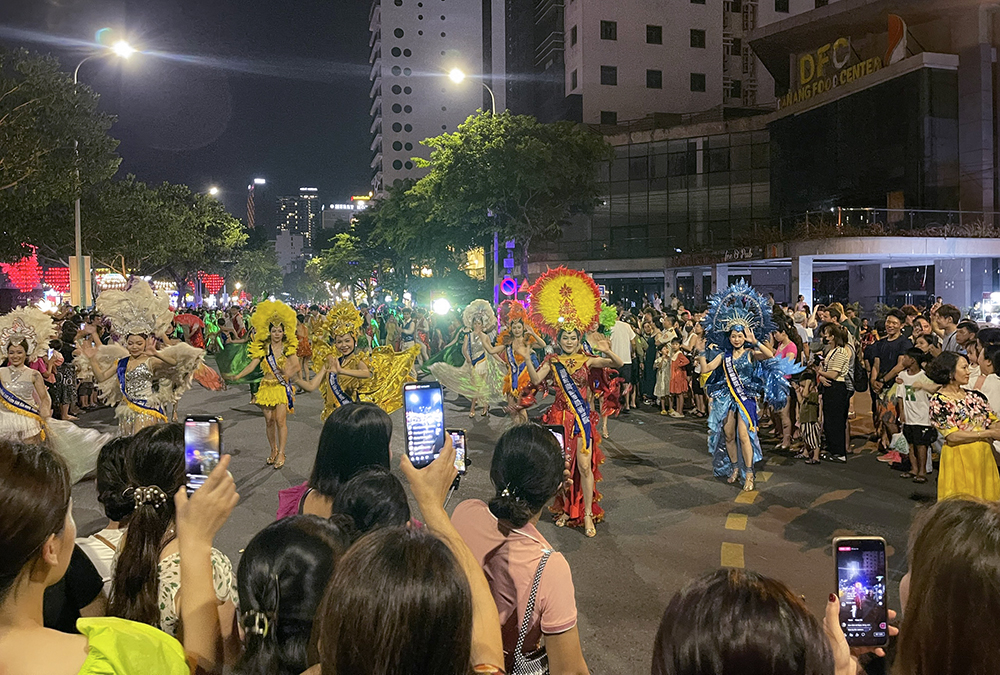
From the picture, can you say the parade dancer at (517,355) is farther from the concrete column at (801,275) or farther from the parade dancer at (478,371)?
the concrete column at (801,275)

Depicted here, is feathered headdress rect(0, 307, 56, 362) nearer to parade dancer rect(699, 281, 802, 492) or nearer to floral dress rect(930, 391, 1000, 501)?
parade dancer rect(699, 281, 802, 492)

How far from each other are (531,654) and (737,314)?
23.0ft

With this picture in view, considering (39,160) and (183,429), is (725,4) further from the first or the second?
(183,429)

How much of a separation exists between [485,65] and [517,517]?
10417 cm

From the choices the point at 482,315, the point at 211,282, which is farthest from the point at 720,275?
the point at 211,282

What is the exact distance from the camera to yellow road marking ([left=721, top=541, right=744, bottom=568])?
6.10 metres

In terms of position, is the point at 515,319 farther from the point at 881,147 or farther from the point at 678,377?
the point at 881,147

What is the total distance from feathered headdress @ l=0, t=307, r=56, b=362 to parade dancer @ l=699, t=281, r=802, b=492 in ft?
25.2

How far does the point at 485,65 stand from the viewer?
100 meters

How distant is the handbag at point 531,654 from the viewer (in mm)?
2525

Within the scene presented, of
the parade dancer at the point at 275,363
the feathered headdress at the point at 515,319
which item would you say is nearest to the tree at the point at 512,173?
the feathered headdress at the point at 515,319

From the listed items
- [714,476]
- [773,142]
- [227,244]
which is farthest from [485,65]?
[714,476]

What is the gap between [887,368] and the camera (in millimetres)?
10219

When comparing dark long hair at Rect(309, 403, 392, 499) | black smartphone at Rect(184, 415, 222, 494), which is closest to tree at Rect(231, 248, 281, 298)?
dark long hair at Rect(309, 403, 392, 499)
